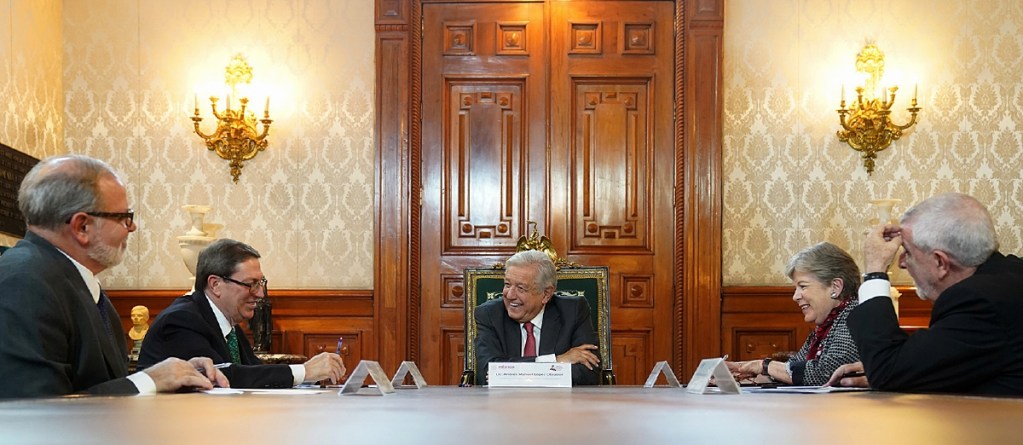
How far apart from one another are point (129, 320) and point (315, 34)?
2.10m

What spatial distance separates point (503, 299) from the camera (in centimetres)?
506

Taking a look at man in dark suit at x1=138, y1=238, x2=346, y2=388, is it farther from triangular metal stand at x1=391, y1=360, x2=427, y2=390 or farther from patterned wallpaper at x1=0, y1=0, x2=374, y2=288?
patterned wallpaper at x1=0, y1=0, x2=374, y2=288

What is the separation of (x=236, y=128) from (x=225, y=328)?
2878mm

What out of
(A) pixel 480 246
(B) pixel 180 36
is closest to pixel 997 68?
(A) pixel 480 246

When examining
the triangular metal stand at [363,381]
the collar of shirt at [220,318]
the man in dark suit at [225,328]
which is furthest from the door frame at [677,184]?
the triangular metal stand at [363,381]

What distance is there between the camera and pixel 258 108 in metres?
7.00

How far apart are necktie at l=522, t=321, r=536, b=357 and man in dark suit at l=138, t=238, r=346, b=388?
120 centimetres

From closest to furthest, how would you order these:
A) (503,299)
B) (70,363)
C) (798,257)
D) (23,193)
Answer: (70,363), (23,193), (798,257), (503,299)

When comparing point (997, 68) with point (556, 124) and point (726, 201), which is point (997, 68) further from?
point (556, 124)

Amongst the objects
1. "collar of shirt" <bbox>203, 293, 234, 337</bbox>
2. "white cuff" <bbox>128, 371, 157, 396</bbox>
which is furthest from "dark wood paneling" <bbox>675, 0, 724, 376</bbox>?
"white cuff" <bbox>128, 371, 157, 396</bbox>

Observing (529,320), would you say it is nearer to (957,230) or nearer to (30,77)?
(957,230)

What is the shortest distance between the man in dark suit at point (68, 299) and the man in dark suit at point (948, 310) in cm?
174

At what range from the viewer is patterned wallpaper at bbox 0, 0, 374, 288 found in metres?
7.02

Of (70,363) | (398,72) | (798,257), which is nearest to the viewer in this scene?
(70,363)
